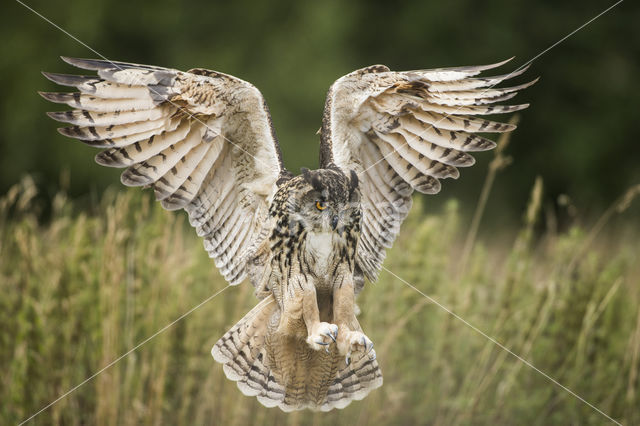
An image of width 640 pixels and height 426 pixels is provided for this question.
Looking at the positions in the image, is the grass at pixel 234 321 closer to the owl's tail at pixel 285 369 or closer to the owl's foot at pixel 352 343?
the owl's tail at pixel 285 369

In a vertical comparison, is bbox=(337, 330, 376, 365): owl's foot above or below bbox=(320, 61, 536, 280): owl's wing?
below

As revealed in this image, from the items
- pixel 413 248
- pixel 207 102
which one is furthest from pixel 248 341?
pixel 413 248

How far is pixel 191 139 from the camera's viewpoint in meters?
3.02

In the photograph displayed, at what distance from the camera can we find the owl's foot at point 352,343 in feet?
8.18

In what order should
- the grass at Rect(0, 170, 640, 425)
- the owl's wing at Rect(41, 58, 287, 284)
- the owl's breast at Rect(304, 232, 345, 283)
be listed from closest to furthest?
the owl's breast at Rect(304, 232, 345, 283)
the owl's wing at Rect(41, 58, 287, 284)
the grass at Rect(0, 170, 640, 425)

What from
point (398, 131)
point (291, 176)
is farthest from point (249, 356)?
point (398, 131)

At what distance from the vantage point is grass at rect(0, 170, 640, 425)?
383 cm

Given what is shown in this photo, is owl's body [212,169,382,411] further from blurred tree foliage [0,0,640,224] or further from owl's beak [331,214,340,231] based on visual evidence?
blurred tree foliage [0,0,640,224]

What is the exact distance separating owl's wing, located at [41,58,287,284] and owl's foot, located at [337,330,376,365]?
69 cm

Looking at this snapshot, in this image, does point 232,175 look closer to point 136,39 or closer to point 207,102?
point 207,102

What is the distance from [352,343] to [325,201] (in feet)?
1.64

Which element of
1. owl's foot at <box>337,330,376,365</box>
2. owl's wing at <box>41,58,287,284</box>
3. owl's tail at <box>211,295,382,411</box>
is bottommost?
owl's tail at <box>211,295,382,411</box>

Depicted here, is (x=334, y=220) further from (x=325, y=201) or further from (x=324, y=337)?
(x=324, y=337)

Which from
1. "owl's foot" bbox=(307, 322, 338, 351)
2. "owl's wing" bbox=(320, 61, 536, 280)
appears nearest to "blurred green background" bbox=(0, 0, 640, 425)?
"owl's wing" bbox=(320, 61, 536, 280)
